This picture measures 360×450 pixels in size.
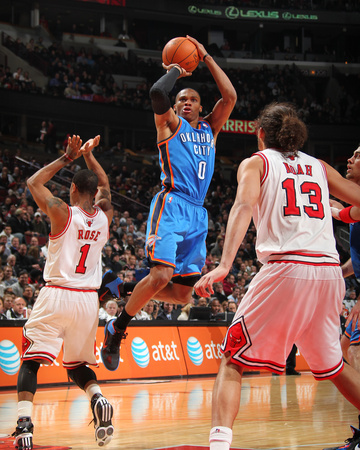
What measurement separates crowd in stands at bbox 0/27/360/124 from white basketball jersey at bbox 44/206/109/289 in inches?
831

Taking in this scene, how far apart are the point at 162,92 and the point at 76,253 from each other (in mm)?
1565

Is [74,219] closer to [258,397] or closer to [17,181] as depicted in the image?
[258,397]

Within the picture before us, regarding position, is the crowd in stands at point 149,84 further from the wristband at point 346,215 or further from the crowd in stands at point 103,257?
the wristband at point 346,215

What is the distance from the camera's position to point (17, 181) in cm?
1866

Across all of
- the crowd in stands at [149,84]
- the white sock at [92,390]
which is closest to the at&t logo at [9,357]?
the white sock at [92,390]

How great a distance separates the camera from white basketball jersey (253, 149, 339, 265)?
3.50m

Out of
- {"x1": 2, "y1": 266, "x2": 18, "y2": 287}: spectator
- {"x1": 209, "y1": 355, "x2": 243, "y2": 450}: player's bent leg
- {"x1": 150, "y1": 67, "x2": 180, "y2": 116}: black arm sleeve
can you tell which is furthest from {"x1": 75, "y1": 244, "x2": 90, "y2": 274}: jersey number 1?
{"x1": 2, "y1": 266, "x2": 18, "y2": 287}: spectator

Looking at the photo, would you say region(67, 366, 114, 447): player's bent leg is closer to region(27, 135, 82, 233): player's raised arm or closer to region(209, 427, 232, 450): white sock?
region(27, 135, 82, 233): player's raised arm

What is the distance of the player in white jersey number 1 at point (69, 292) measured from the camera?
4.93m

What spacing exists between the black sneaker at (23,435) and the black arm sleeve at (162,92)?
2819 millimetres

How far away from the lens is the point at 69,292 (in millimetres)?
5070

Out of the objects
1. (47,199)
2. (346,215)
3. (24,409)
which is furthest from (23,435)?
(346,215)

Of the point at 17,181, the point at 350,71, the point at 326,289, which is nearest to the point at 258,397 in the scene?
the point at 326,289

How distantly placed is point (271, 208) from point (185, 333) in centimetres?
900
